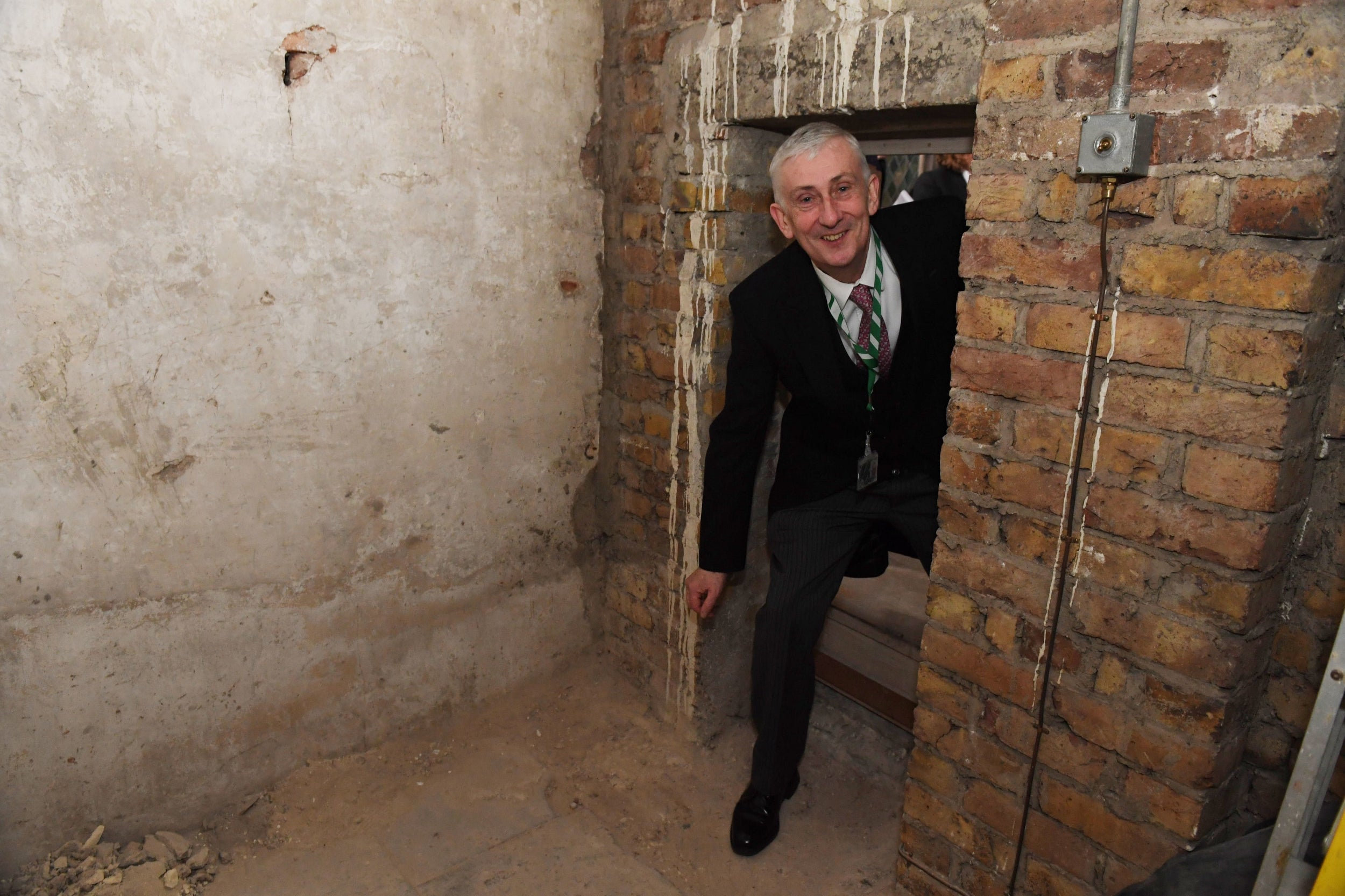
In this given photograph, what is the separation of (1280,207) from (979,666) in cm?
98

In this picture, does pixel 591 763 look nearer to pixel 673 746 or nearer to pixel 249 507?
pixel 673 746

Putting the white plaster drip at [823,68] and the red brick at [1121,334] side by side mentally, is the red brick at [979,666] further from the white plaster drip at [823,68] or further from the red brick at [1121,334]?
the white plaster drip at [823,68]

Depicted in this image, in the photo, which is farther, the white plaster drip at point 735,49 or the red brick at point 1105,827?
the white plaster drip at point 735,49

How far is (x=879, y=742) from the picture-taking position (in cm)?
261

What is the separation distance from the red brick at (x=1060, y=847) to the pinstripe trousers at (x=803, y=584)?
2.13ft

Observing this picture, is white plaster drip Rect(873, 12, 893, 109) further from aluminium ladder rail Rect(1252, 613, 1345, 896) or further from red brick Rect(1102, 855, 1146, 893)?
red brick Rect(1102, 855, 1146, 893)

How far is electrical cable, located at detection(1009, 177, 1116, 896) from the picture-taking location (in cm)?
148

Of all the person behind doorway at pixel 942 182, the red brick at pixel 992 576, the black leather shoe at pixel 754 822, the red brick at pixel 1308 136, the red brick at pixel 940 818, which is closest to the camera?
the red brick at pixel 1308 136

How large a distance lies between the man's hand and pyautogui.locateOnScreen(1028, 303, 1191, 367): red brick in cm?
110

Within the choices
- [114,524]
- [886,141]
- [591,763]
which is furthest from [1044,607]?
[114,524]

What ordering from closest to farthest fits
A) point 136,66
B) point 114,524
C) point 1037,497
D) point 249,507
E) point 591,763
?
point 1037,497
point 136,66
point 114,524
point 249,507
point 591,763

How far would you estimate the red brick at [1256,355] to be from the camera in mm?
1314

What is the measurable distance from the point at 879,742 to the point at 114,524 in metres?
2.11

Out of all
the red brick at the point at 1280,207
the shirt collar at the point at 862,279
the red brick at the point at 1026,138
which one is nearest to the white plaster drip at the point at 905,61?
the red brick at the point at 1026,138
